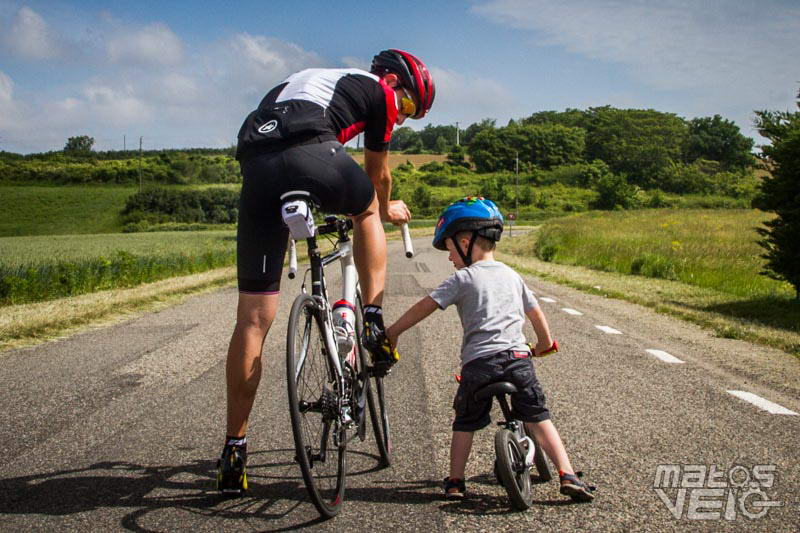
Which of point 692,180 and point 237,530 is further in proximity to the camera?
point 692,180

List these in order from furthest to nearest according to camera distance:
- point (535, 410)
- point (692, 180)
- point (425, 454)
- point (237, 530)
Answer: point (692, 180)
point (425, 454)
point (535, 410)
point (237, 530)

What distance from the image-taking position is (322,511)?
275cm

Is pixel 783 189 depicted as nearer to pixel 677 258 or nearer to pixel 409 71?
pixel 409 71

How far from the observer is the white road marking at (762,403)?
15.7 ft

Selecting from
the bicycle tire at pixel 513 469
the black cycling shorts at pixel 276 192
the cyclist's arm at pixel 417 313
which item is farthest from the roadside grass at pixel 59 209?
the bicycle tire at pixel 513 469

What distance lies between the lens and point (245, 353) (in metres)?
2.98

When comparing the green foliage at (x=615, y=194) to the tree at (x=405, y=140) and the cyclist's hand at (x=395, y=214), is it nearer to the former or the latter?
the tree at (x=405, y=140)

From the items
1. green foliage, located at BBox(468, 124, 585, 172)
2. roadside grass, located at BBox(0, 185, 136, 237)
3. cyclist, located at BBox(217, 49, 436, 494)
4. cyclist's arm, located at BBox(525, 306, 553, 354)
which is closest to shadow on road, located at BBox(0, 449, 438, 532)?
cyclist, located at BBox(217, 49, 436, 494)

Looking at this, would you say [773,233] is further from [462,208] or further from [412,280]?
[462,208]

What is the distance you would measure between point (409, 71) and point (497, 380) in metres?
1.46

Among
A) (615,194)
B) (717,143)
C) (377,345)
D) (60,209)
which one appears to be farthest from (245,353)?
(717,143)

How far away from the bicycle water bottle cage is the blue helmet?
78 cm

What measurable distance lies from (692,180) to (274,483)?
12918 cm

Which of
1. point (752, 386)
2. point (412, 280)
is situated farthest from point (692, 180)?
point (752, 386)
